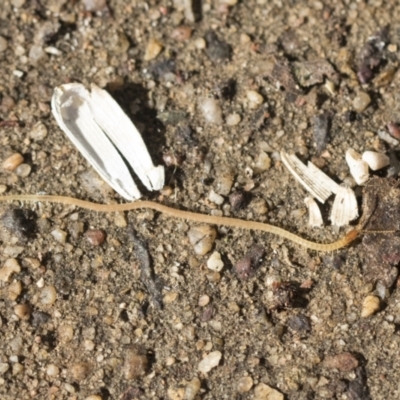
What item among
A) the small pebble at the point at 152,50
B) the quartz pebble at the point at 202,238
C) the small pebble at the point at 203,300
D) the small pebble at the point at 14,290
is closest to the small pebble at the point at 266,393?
the small pebble at the point at 203,300

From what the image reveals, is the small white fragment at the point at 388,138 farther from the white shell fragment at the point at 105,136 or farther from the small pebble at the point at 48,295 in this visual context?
the small pebble at the point at 48,295

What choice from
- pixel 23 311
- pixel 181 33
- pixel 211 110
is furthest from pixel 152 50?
pixel 23 311

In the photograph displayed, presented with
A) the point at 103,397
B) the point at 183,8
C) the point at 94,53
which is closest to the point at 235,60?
the point at 183,8

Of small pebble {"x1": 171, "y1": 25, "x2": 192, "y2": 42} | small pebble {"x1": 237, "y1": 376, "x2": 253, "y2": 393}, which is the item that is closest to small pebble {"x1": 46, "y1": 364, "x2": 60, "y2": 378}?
small pebble {"x1": 237, "y1": 376, "x2": 253, "y2": 393}

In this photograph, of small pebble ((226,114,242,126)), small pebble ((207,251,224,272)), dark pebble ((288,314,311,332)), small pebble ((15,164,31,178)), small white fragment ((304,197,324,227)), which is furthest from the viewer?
small pebble ((226,114,242,126))

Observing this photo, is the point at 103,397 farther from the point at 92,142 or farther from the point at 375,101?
the point at 375,101

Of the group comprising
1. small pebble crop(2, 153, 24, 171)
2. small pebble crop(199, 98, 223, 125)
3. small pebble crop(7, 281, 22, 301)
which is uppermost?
small pebble crop(2, 153, 24, 171)

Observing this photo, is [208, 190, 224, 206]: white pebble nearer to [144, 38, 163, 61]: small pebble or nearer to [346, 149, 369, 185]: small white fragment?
[346, 149, 369, 185]: small white fragment
